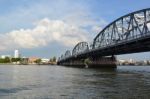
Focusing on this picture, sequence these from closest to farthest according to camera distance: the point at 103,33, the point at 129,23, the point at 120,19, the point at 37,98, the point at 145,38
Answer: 1. the point at 37,98
2. the point at 145,38
3. the point at 129,23
4. the point at 120,19
5. the point at 103,33

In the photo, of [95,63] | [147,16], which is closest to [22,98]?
[147,16]

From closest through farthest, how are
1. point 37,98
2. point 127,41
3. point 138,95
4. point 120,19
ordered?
point 37,98 < point 138,95 < point 127,41 < point 120,19

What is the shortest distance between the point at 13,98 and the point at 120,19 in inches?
3947

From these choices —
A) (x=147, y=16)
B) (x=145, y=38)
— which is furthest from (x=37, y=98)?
(x=147, y=16)

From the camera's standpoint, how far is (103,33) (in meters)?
164

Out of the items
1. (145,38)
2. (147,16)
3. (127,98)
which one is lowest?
(127,98)

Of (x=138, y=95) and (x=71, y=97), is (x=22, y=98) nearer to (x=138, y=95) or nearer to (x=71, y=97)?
(x=71, y=97)

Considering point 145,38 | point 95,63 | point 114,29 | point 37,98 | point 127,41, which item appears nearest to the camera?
point 37,98

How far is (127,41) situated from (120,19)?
29.8 metres

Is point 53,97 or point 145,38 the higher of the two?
point 145,38

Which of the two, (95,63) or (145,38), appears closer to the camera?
(145,38)

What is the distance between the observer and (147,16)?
107125mm

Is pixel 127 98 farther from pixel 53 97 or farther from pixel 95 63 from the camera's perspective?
pixel 95 63

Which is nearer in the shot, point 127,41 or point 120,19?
point 127,41
